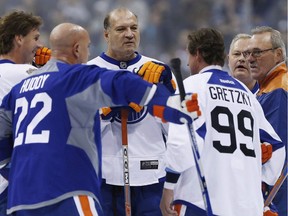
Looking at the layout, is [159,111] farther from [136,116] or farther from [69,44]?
[136,116]

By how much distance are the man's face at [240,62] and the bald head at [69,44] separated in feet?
6.13

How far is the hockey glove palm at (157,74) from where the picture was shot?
4.65 metres

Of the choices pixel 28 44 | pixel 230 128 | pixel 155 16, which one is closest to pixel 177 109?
pixel 230 128

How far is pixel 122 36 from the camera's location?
17.4 feet

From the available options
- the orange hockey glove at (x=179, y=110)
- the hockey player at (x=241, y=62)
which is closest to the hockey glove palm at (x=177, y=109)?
the orange hockey glove at (x=179, y=110)

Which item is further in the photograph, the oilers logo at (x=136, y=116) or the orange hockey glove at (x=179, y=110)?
the oilers logo at (x=136, y=116)

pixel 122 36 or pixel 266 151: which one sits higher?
pixel 122 36

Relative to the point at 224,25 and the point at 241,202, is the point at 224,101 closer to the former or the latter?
the point at 241,202

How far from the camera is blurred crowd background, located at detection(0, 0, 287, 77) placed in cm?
954

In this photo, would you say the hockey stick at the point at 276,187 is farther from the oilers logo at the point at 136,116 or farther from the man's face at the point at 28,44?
the man's face at the point at 28,44

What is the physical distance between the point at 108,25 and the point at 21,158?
1.54 m

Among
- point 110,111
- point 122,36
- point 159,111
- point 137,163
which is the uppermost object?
point 122,36

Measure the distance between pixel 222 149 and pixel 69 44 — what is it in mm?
1007

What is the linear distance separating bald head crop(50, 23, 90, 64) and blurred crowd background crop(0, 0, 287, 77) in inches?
196
